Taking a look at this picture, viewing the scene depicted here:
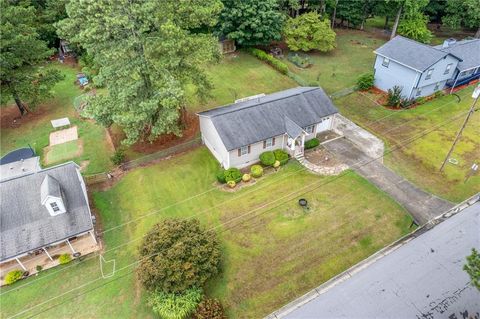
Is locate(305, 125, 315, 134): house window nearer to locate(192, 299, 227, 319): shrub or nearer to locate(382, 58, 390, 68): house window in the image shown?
locate(382, 58, 390, 68): house window

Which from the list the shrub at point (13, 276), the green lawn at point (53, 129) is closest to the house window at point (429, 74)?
the green lawn at point (53, 129)

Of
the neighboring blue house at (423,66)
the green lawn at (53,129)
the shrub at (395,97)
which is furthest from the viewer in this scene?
the shrub at (395,97)

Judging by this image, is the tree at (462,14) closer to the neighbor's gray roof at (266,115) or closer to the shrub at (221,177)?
the neighbor's gray roof at (266,115)

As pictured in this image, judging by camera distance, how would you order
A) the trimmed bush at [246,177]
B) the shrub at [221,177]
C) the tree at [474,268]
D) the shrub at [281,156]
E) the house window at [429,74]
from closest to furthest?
the tree at [474,268], the shrub at [221,177], the trimmed bush at [246,177], the shrub at [281,156], the house window at [429,74]

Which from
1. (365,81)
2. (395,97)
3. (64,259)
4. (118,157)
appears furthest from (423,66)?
(64,259)

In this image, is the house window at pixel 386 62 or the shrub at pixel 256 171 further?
the house window at pixel 386 62

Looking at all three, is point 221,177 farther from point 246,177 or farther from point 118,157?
point 118,157
